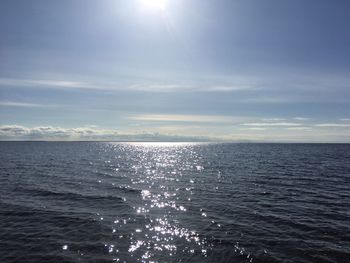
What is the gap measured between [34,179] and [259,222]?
36.5 m

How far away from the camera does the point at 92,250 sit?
19.1 metres

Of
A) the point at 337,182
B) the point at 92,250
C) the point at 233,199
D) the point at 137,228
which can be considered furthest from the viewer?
the point at 337,182

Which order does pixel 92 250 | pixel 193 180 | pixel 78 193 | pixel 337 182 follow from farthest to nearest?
pixel 193 180 → pixel 337 182 → pixel 78 193 → pixel 92 250

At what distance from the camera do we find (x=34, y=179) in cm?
4797

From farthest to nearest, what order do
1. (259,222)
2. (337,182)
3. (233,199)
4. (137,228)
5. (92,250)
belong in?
(337,182), (233,199), (259,222), (137,228), (92,250)

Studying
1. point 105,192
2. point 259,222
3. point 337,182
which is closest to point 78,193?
point 105,192

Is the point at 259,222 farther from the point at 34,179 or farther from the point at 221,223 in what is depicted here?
the point at 34,179

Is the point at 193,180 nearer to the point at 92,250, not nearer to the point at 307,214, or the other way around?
the point at 307,214

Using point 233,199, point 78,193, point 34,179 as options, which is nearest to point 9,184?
point 34,179

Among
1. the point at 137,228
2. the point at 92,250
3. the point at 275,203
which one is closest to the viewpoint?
the point at 92,250

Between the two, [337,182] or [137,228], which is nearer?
[137,228]

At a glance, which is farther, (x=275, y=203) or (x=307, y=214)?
(x=275, y=203)

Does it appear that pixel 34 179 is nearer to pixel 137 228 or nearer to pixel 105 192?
pixel 105 192

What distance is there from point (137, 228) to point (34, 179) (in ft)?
101
